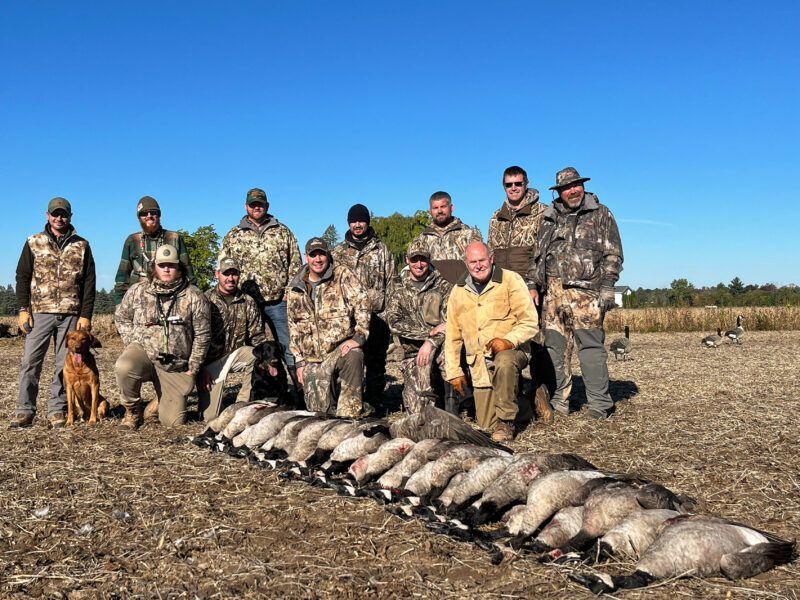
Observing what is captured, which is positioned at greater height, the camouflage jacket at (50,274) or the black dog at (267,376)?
the camouflage jacket at (50,274)

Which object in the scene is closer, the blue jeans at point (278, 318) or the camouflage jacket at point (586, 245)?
the camouflage jacket at point (586, 245)

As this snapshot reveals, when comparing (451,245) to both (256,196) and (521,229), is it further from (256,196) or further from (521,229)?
(256,196)

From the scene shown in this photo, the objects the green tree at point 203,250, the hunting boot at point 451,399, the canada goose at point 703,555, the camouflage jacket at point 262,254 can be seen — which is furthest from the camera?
the green tree at point 203,250

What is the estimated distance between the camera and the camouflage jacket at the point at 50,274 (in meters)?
7.69

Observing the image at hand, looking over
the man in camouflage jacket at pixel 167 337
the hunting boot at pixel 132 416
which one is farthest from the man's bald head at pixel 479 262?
the hunting boot at pixel 132 416

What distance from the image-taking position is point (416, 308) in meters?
7.79

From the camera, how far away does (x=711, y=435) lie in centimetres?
677

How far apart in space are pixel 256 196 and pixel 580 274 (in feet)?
14.2

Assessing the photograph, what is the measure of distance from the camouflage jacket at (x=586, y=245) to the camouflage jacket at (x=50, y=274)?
5.65m

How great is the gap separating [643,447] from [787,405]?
332cm

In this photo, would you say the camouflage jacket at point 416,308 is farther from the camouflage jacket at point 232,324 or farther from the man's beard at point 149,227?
the man's beard at point 149,227

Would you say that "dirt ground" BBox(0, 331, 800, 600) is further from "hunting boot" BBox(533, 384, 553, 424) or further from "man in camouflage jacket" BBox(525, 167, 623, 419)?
"man in camouflage jacket" BBox(525, 167, 623, 419)

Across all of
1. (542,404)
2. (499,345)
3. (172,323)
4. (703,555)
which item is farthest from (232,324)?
(703,555)

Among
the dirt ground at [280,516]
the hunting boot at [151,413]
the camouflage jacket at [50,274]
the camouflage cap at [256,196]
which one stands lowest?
the dirt ground at [280,516]
